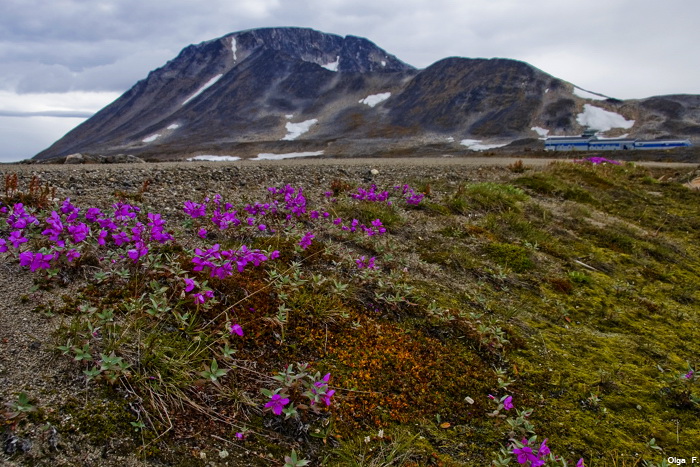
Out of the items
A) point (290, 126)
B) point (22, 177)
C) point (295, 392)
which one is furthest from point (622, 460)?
A: point (290, 126)

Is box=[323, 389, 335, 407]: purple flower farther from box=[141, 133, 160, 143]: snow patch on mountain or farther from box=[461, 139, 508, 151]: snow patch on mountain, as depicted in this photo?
box=[141, 133, 160, 143]: snow patch on mountain

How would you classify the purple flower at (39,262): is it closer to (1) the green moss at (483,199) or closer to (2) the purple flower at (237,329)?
(2) the purple flower at (237,329)

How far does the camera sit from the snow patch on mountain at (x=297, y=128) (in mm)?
119956

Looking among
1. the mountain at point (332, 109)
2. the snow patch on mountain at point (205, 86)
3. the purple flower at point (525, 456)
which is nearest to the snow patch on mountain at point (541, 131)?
the mountain at point (332, 109)

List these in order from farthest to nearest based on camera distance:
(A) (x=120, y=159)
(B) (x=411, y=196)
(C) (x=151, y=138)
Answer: (C) (x=151, y=138) → (A) (x=120, y=159) → (B) (x=411, y=196)

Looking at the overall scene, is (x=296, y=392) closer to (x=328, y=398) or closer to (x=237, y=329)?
(x=328, y=398)

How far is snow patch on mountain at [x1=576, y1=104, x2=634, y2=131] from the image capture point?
9081 centimetres

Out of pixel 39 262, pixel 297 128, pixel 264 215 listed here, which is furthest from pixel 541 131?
pixel 39 262

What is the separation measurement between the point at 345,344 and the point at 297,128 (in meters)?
126

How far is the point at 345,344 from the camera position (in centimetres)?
327

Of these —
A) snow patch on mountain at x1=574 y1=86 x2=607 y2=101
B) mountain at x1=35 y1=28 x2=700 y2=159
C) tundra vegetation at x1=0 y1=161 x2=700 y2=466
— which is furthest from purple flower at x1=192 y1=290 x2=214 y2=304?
snow patch on mountain at x1=574 y1=86 x2=607 y2=101

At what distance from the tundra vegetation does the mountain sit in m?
69.1

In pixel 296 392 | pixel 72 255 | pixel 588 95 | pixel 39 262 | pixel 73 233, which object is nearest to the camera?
pixel 296 392

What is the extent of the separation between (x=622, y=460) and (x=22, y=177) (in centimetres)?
759
